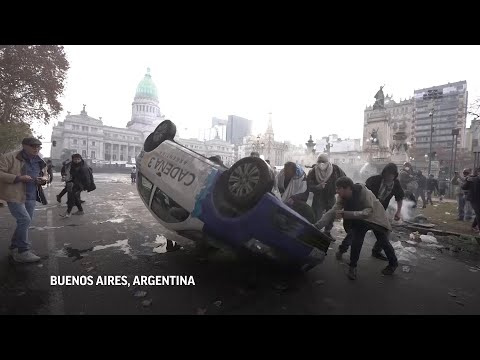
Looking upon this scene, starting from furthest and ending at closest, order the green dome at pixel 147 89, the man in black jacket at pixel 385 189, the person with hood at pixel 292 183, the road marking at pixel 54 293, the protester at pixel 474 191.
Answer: the green dome at pixel 147 89 < the protester at pixel 474 191 < the person with hood at pixel 292 183 < the man in black jacket at pixel 385 189 < the road marking at pixel 54 293

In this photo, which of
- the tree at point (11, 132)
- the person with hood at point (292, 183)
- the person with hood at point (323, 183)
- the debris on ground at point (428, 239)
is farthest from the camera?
the tree at point (11, 132)

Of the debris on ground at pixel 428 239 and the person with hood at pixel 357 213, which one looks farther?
the debris on ground at pixel 428 239

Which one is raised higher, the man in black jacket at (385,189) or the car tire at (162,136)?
the car tire at (162,136)

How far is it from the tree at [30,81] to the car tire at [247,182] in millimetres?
16918

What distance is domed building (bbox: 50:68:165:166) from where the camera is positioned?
75812 millimetres

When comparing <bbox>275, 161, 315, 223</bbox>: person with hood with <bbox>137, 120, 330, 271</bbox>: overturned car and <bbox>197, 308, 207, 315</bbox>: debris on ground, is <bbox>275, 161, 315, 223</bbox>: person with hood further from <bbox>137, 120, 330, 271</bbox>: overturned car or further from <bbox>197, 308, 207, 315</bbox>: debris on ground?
<bbox>197, 308, 207, 315</bbox>: debris on ground

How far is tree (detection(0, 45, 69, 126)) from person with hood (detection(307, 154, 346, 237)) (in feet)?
55.2

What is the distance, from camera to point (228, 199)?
3.16 meters

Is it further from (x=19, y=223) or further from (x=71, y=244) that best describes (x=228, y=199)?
(x=71, y=244)

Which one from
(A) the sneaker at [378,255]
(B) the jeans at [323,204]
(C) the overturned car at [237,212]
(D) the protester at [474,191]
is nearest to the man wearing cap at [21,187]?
(C) the overturned car at [237,212]

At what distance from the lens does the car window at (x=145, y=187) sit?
4117 millimetres

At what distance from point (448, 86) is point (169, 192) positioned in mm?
112400

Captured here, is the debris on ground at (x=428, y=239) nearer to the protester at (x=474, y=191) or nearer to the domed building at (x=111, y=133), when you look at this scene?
the protester at (x=474, y=191)

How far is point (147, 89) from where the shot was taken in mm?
94812
